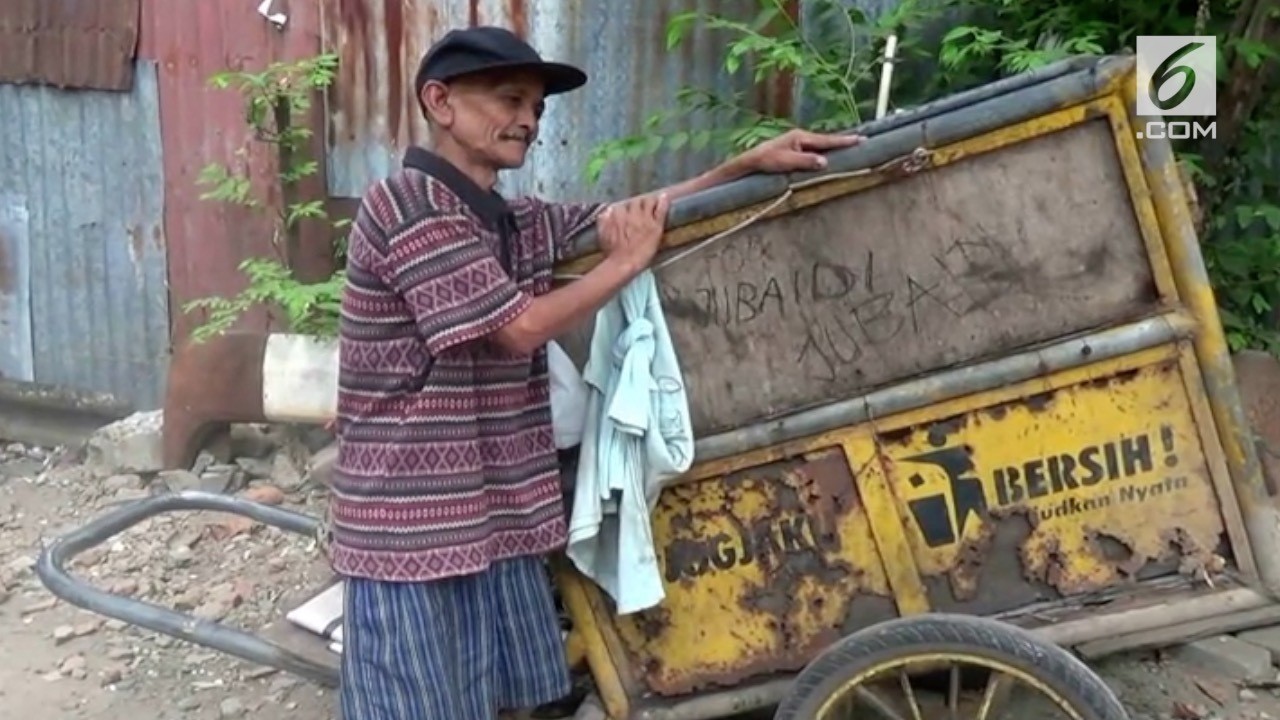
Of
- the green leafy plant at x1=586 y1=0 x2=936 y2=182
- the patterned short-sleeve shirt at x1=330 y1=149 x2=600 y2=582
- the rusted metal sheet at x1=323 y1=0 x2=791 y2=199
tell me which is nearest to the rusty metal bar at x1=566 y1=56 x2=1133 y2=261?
the patterned short-sleeve shirt at x1=330 y1=149 x2=600 y2=582

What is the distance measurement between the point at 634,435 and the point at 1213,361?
1.03 metres

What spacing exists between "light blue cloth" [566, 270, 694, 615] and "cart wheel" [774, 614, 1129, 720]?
361mm

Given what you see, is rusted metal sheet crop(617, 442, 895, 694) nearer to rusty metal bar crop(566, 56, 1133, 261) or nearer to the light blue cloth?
the light blue cloth

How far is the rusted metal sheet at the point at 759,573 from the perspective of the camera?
8.73 ft

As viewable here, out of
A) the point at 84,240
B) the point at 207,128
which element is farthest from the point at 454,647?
the point at 84,240

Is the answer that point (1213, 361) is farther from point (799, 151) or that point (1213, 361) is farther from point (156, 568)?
point (156, 568)

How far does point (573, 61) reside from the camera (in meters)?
4.89

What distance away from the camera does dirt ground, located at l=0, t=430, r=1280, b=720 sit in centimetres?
350

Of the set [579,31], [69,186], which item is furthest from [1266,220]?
[69,186]

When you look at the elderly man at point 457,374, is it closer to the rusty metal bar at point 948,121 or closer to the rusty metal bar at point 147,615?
the rusty metal bar at point 948,121

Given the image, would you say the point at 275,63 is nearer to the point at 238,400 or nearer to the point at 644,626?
the point at 238,400

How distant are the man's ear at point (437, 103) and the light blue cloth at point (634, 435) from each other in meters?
0.46

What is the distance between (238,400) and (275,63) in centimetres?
126

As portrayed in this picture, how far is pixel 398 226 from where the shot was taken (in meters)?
2.54
